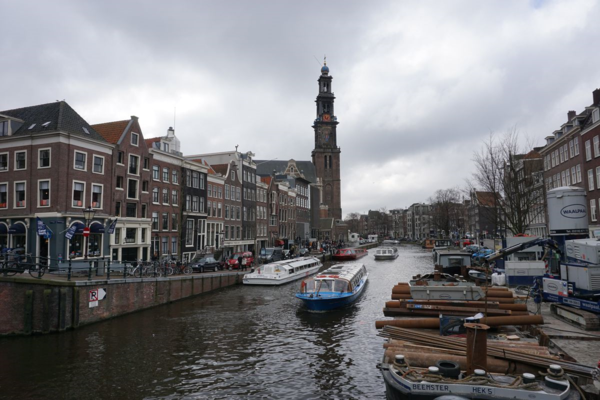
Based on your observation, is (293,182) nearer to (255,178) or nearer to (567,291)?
(255,178)

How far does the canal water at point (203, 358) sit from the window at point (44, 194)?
561 inches

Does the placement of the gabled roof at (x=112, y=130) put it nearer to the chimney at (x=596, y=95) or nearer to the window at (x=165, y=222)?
the window at (x=165, y=222)

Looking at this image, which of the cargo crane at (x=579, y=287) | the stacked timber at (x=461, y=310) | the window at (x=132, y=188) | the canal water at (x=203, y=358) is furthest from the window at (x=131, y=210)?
the cargo crane at (x=579, y=287)

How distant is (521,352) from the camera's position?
33.7 ft

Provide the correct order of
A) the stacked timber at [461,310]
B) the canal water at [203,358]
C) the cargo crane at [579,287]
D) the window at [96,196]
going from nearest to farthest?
the canal water at [203,358] → the stacked timber at [461,310] → the cargo crane at [579,287] → the window at [96,196]

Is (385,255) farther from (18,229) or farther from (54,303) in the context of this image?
(54,303)

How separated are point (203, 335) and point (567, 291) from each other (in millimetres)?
16835

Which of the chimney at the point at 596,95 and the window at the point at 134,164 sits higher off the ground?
the chimney at the point at 596,95

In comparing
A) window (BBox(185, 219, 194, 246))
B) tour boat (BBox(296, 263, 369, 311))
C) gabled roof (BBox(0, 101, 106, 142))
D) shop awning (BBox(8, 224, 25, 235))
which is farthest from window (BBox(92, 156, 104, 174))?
tour boat (BBox(296, 263, 369, 311))

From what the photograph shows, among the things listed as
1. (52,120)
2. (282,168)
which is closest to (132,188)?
(52,120)

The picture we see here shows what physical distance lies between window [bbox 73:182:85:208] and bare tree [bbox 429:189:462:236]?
100613mm

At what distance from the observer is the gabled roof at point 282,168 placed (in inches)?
4804

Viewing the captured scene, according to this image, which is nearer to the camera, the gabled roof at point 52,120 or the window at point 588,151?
the gabled roof at point 52,120

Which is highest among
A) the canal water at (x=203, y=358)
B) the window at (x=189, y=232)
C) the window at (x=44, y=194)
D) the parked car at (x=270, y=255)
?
the window at (x=44, y=194)
